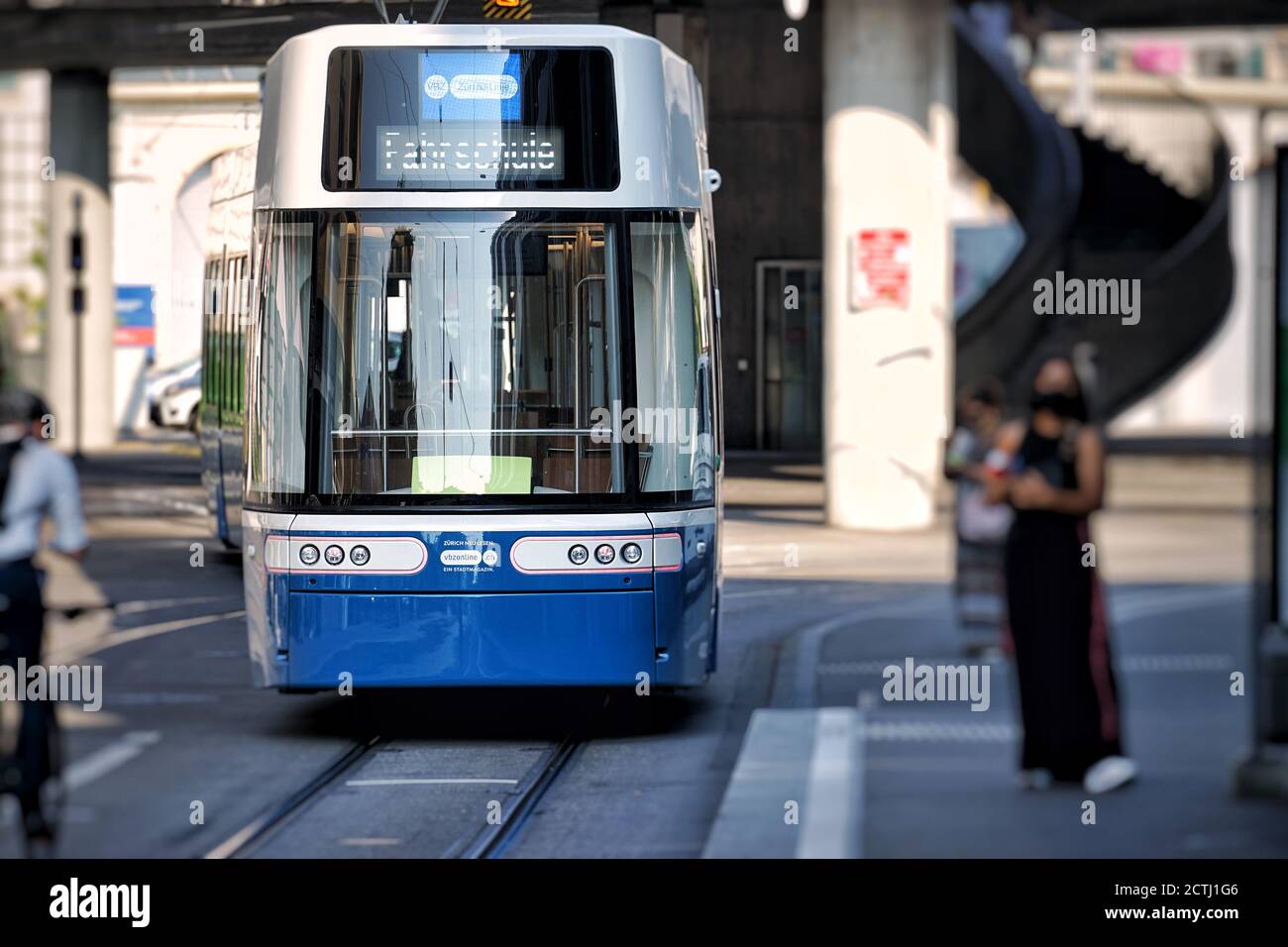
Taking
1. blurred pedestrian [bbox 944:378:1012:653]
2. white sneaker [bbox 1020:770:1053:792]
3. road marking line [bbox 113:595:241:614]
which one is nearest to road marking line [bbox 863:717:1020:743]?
blurred pedestrian [bbox 944:378:1012:653]

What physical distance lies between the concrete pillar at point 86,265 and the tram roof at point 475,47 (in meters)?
1.39

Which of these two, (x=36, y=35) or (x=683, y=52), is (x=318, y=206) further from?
(x=683, y=52)

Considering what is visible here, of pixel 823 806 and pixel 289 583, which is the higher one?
pixel 289 583

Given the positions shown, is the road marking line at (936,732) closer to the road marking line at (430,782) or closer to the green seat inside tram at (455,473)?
the road marking line at (430,782)

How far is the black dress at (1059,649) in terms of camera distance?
21.3 feet

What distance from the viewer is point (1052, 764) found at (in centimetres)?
678

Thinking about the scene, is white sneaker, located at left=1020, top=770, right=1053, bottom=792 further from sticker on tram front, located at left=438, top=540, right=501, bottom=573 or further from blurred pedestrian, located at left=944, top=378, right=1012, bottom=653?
sticker on tram front, located at left=438, top=540, right=501, bottom=573

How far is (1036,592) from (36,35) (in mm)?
4362

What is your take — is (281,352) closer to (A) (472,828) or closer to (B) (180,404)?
(B) (180,404)

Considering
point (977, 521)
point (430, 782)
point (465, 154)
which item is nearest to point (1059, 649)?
point (430, 782)

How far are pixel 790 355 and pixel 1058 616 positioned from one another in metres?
6.00

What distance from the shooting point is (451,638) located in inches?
295
